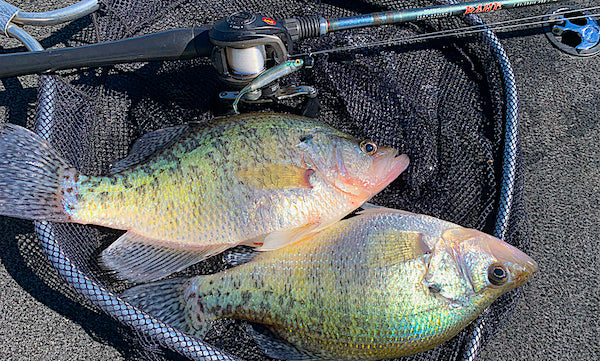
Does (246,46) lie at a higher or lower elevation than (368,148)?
higher

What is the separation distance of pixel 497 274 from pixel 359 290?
0.65m

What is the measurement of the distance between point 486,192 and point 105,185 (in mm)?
1965

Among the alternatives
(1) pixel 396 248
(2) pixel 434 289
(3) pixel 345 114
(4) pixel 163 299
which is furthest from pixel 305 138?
(4) pixel 163 299

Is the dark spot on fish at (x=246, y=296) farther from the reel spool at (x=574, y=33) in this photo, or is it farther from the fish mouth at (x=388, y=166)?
the reel spool at (x=574, y=33)

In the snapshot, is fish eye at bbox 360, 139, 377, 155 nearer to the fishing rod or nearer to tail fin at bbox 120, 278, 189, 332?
the fishing rod

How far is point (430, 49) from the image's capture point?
9.18 feet

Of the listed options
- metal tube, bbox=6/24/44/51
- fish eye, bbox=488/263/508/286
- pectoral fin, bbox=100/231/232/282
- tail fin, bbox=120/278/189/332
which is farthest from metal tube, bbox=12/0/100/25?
fish eye, bbox=488/263/508/286

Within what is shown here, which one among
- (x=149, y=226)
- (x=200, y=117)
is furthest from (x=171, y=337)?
(x=200, y=117)

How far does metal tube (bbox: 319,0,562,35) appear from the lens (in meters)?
2.39

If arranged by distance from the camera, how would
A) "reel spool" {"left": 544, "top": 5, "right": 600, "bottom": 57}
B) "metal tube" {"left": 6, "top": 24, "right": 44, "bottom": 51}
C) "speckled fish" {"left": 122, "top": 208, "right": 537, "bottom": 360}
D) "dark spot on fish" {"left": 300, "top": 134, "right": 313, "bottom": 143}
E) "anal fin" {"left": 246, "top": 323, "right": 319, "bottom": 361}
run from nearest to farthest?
A: "speckled fish" {"left": 122, "top": 208, "right": 537, "bottom": 360}, "anal fin" {"left": 246, "top": 323, "right": 319, "bottom": 361}, "dark spot on fish" {"left": 300, "top": 134, "right": 313, "bottom": 143}, "metal tube" {"left": 6, "top": 24, "right": 44, "bottom": 51}, "reel spool" {"left": 544, "top": 5, "right": 600, "bottom": 57}

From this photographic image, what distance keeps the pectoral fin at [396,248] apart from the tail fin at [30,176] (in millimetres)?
1441

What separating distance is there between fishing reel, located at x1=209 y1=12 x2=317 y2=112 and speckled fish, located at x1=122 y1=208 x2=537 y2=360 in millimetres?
779

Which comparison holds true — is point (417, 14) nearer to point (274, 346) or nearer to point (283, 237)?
point (283, 237)

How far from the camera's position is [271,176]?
209 cm
